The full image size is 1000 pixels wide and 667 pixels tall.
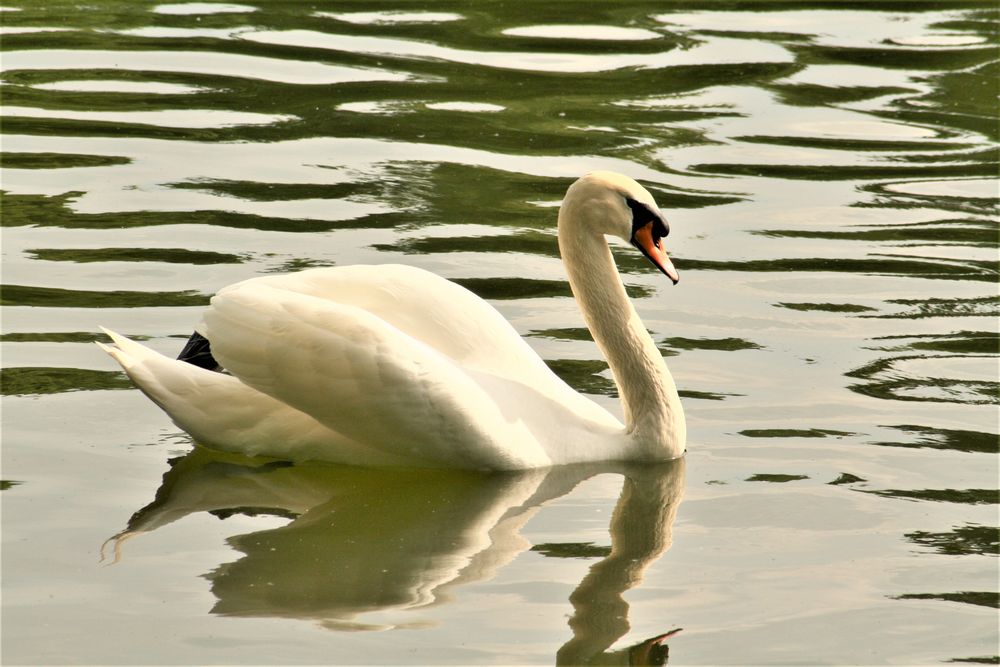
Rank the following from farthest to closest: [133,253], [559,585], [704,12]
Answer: [704,12] < [133,253] < [559,585]

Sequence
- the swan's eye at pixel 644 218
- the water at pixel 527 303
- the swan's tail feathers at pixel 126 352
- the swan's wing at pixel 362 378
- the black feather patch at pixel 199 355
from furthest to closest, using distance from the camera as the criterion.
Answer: the black feather patch at pixel 199 355 → the swan's eye at pixel 644 218 → the swan's tail feathers at pixel 126 352 → the swan's wing at pixel 362 378 → the water at pixel 527 303

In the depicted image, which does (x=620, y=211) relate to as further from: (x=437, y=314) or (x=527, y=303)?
(x=527, y=303)

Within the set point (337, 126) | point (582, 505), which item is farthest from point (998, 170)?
point (582, 505)

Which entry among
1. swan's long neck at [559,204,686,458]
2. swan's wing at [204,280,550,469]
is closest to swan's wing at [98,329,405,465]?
swan's wing at [204,280,550,469]

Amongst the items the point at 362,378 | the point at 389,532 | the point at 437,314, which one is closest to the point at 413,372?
the point at 362,378

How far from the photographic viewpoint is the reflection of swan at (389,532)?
5633 millimetres

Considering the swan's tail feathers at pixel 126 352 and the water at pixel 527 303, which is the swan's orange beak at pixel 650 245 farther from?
the swan's tail feathers at pixel 126 352

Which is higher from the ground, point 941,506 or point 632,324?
point 632,324

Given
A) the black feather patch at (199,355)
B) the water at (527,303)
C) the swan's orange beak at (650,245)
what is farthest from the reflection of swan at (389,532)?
the swan's orange beak at (650,245)

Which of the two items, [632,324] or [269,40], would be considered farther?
[269,40]

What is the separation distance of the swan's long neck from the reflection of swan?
14 centimetres

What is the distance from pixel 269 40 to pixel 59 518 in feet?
29.8

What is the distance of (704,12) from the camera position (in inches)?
648

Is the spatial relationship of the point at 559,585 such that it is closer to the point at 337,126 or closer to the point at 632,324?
the point at 632,324
